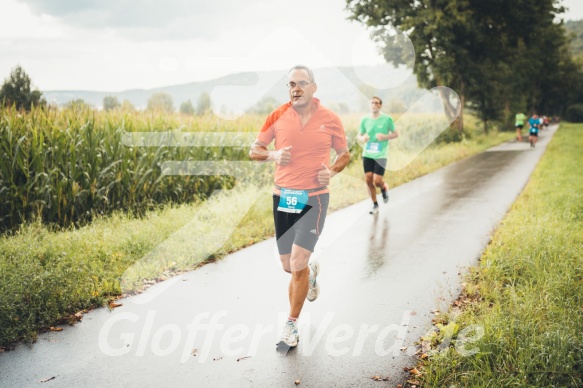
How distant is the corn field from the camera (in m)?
7.26

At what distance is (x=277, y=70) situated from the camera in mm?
8828

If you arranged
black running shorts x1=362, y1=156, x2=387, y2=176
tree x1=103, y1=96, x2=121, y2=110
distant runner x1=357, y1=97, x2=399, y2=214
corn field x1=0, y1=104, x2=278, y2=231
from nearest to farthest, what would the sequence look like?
corn field x1=0, y1=104, x2=278, y2=231 < distant runner x1=357, y1=97, x2=399, y2=214 < black running shorts x1=362, y1=156, x2=387, y2=176 < tree x1=103, y1=96, x2=121, y2=110

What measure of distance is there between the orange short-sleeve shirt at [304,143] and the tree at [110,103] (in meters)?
7.00

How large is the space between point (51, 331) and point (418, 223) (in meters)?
6.08

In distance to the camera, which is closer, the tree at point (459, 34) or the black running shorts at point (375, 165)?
the black running shorts at point (375, 165)

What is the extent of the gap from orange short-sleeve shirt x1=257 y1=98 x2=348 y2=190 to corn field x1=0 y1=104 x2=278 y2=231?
4859 millimetres

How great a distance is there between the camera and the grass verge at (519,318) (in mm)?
3182

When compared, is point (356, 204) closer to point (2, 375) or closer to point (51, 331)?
point (51, 331)

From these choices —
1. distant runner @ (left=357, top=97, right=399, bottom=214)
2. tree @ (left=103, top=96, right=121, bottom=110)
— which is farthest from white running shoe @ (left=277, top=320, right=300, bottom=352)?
tree @ (left=103, top=96, right=121, bottom=110)

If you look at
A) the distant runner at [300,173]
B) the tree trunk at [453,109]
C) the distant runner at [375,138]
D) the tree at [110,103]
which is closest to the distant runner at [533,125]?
the tree trunk at [453,109]

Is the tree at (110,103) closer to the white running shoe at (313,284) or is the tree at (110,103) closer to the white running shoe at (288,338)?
the white running shoe at (313,284)

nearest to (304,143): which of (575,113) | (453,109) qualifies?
(453,109)

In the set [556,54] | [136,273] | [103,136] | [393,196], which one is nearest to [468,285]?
[136,273]

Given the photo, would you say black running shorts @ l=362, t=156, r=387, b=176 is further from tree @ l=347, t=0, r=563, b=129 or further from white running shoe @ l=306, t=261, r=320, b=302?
tree @ l=347, t=0, r=563, b=129
